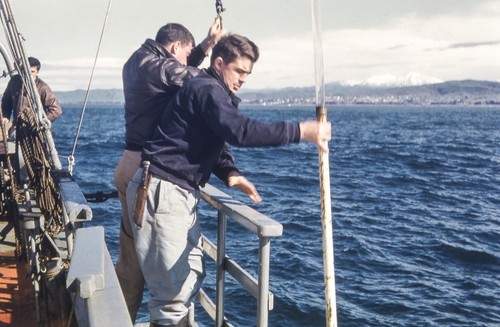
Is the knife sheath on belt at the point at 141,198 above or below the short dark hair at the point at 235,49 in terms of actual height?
below

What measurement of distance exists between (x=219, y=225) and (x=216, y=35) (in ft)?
Result: 5.09

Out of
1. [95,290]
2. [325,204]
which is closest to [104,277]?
[95,290]

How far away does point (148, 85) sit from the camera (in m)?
3.74

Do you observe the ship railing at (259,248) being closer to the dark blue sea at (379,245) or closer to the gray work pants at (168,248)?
the gray work pants at (168,248)

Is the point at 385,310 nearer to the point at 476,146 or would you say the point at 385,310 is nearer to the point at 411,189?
the point at 411,189

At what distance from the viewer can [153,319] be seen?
3.54 m

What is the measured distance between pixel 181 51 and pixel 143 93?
46cm

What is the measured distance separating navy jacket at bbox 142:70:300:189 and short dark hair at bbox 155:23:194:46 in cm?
68

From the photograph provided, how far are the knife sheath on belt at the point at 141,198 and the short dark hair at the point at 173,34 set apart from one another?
1062 mm

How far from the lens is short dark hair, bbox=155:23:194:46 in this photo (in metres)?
3.96

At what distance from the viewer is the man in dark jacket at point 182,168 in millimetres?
3234

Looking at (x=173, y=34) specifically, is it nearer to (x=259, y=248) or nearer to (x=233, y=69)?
(x=233, y=69)

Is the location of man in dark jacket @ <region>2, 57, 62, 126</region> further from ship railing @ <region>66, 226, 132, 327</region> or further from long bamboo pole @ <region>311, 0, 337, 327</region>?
ship railing @ <region>66, 226, 132, 327</region>

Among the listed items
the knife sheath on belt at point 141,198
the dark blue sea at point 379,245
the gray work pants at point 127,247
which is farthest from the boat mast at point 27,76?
the dark blue sea at point 379,245
